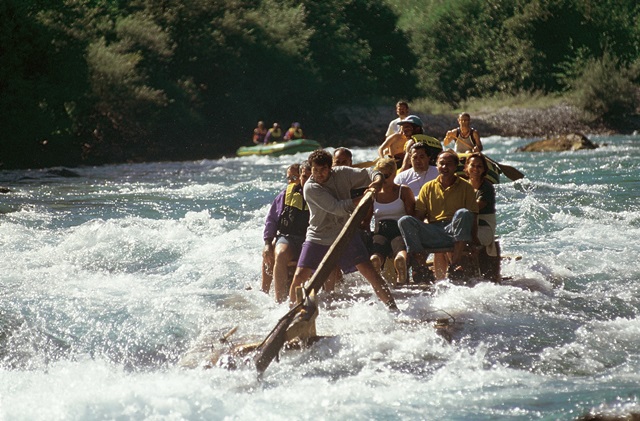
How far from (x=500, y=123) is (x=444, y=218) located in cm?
3675

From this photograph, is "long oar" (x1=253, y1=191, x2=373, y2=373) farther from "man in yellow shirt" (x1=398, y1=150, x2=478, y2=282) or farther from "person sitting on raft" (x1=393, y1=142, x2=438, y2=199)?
"person sitting on raft" (x1=393, y1=142, x2=438, y2=199)

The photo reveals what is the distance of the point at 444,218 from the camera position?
389 inches

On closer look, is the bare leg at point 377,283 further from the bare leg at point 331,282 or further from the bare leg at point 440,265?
the bare leg at point 440,265

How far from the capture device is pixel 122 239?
49.2 ft

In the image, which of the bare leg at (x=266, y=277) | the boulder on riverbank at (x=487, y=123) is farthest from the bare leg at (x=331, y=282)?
the boulder on riverbank at (x=487, y=123)

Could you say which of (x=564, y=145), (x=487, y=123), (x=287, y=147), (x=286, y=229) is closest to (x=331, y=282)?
(x=286, y=229)

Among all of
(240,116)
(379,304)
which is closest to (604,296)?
(379,304)

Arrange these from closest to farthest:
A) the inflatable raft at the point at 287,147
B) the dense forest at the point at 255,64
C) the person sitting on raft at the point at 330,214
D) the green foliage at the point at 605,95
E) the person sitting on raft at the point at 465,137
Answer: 1. the person sitting on raft at the point at 330,214
2. the person sitting on raft at the point at 465,137
3. the dense forest at the point at 255,64
4. the inflatable raft at the point at 287,147
5. the green foliage at the point at 605,95

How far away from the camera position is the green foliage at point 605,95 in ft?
150

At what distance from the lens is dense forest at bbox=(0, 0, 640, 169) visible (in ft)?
102

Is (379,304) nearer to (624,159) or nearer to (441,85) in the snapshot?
(624,159)

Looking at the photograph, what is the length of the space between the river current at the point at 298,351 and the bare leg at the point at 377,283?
0.09 m

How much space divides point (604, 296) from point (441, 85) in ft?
149

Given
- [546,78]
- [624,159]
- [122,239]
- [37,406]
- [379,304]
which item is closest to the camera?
[37,406]
